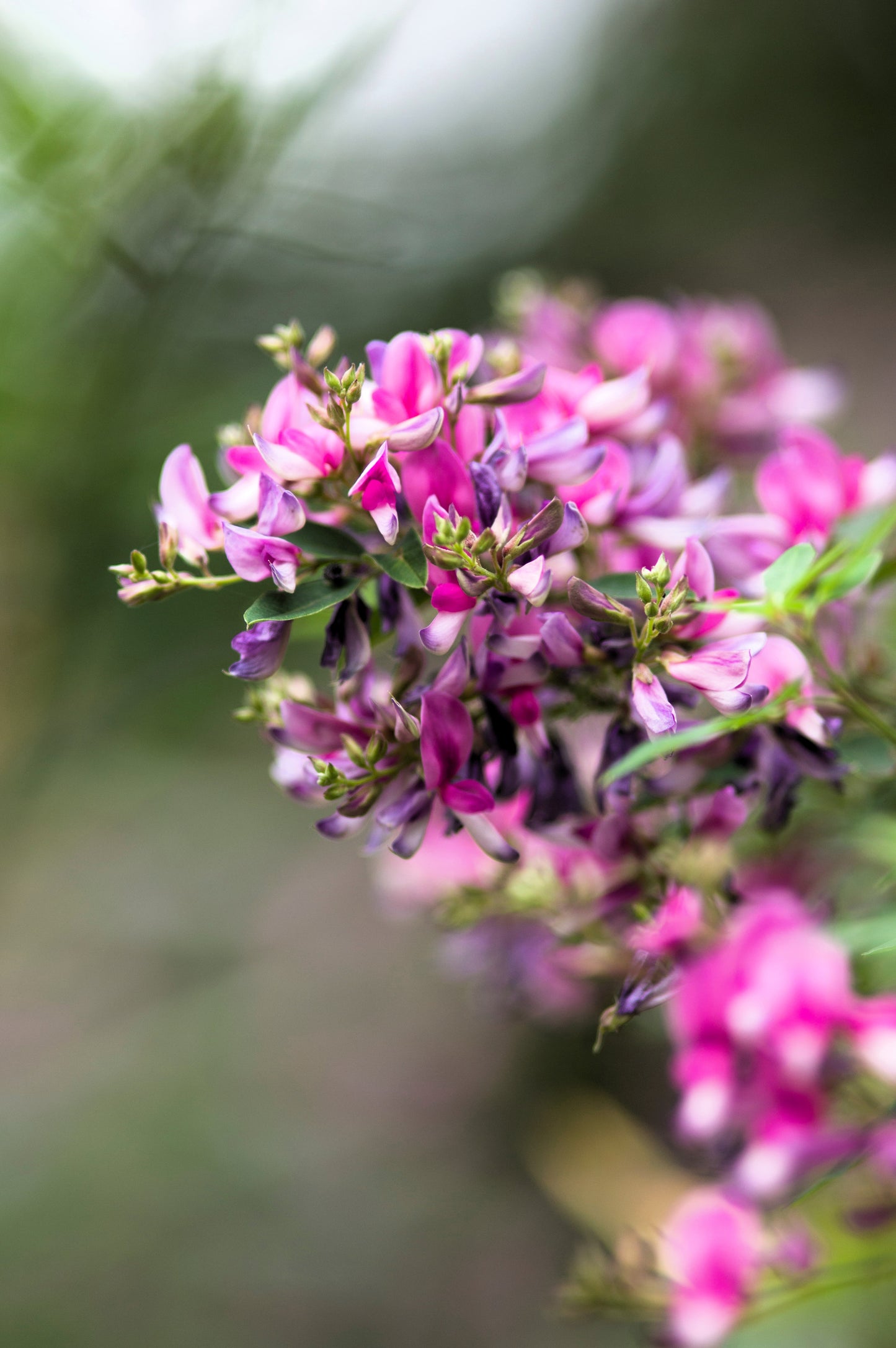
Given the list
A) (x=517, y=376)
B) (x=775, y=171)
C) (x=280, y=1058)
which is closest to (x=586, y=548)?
(x=517, y=376)

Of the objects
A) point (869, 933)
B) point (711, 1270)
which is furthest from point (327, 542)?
point (711, 1270)

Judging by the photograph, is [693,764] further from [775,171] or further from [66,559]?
[775,171]

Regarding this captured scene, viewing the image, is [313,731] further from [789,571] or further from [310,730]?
[789,571]

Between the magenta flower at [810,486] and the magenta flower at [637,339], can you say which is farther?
the magenta flower at [637,339]

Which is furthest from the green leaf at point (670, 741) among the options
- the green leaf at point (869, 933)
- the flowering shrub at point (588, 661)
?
the green leaf at point (869, 933)

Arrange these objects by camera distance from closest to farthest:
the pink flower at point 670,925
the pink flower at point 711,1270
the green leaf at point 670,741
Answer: the green leaf at point 670,741 < the pink flower at point 670,925 < the pink flower at point 711,1270

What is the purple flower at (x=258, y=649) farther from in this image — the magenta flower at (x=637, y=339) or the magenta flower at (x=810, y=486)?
the magenta flower at (x=637, y=339)
